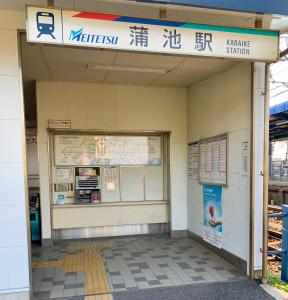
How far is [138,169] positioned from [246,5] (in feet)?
12.3

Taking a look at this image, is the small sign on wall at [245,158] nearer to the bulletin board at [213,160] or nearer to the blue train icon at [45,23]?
the bulletin board at [213,160]

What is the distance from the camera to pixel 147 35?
239cm

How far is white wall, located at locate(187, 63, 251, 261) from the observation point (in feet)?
12.1

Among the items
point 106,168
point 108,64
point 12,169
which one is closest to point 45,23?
point 12,169

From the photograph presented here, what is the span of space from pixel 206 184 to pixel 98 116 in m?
2.34

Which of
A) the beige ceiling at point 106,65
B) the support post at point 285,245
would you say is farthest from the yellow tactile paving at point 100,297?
the beige ceiling at point 106,65

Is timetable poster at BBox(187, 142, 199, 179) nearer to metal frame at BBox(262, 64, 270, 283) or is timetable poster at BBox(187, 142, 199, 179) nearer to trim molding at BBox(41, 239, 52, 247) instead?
metal frame at BBox(262, 64, 270, 283)

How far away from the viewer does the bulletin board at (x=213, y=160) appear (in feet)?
13.9

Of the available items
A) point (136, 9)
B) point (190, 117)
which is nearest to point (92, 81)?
point (190, 117)

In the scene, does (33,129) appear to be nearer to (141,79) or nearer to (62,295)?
(141,79)

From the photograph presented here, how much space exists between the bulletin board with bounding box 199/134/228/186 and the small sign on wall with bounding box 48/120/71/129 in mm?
2432

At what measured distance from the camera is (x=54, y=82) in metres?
5.10

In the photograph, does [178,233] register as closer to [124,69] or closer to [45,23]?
[124,69]

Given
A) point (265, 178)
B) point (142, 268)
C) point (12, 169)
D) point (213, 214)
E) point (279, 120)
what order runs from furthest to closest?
point (279, 120) → point (213, 214) → point (142, 268) → point (265, 178) → point (12, 169)
